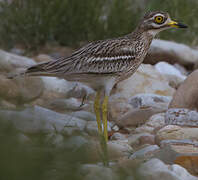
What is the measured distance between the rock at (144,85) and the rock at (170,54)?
2.99 feet

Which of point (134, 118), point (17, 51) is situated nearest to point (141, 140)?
point (134, 118)

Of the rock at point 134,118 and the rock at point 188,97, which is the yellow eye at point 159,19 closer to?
the rock at point 188,97

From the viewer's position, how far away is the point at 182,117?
4.16 m

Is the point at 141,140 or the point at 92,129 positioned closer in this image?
the point at 92,129

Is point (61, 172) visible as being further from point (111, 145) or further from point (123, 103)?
point (123, 103)

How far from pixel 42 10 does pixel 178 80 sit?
2.64 m

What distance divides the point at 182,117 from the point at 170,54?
290 cm

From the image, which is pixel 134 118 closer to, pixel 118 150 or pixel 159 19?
pixel 159 19

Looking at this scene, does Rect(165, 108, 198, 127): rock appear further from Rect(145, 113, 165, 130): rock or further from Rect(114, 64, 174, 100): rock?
Rect(114, 64, 174, 100): rock

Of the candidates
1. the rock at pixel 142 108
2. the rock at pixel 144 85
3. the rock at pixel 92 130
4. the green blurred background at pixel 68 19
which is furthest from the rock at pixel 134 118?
the green blurred background at pixel 68 19

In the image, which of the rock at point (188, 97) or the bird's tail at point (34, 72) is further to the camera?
the rock at point (188, 97)

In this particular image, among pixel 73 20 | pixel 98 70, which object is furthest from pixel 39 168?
pixel 73 20

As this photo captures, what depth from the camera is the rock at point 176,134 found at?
3.62 meters

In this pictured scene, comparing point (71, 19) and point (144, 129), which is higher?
point (71, 19)
